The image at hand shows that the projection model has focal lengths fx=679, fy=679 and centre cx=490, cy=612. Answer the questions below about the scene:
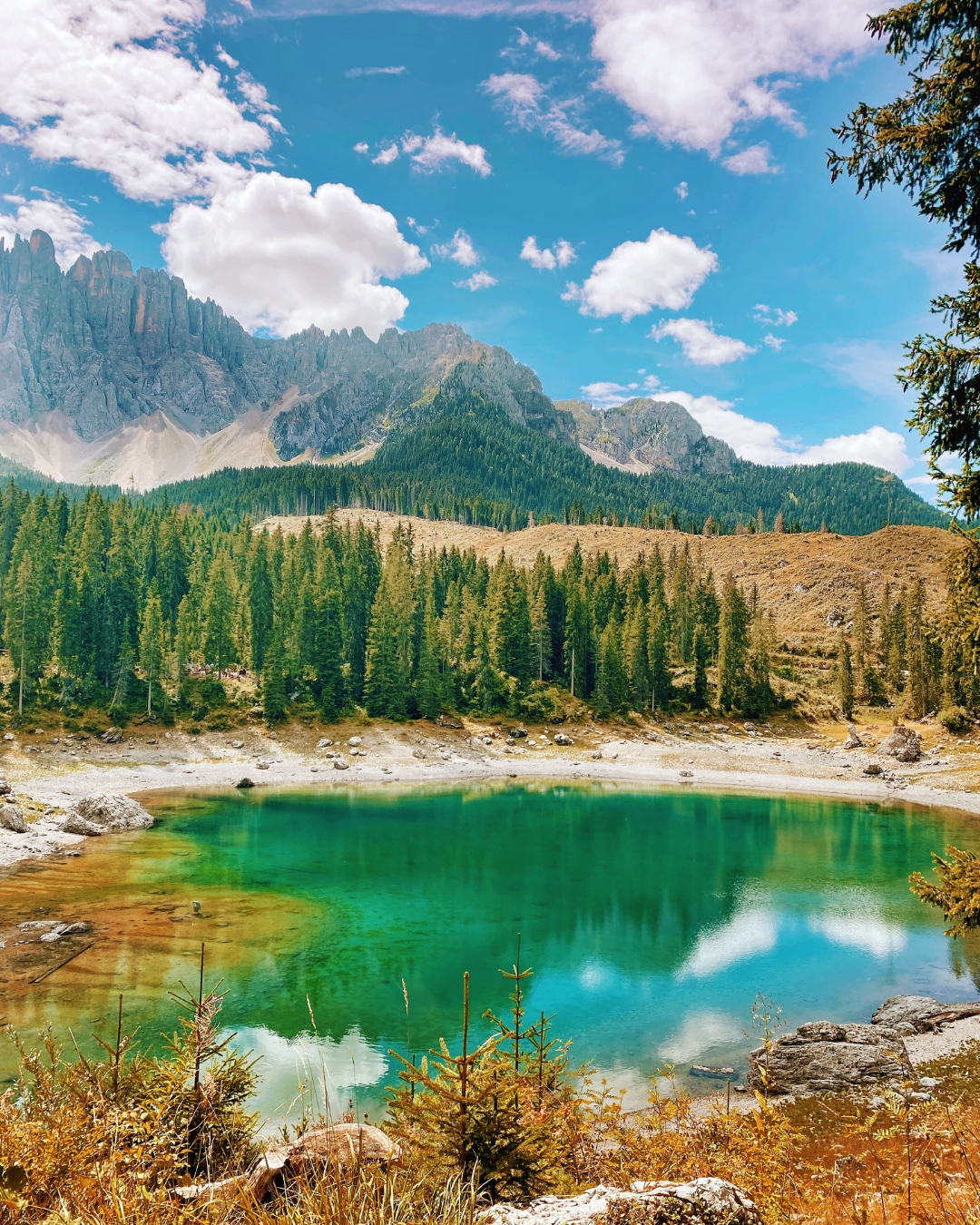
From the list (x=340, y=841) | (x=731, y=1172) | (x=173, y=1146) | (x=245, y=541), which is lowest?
(x=340, y=841)

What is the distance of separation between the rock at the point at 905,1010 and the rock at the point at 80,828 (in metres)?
41.0

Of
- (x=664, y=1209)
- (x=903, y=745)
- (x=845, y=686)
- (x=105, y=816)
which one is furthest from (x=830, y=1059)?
(x=845, y=686)

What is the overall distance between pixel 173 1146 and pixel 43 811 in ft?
149

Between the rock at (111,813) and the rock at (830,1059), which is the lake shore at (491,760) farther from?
the rock at (830,1059)

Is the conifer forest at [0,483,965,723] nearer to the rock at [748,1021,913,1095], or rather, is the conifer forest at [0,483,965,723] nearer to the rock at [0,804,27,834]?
the rock at [0,804,27,834]

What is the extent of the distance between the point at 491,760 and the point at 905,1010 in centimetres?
5803

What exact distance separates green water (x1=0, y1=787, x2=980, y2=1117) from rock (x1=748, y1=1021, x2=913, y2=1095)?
2.03m

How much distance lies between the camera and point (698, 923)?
102 ft

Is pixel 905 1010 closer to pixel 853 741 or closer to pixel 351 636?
pixel 853 741

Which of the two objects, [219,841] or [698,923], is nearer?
[698,923]

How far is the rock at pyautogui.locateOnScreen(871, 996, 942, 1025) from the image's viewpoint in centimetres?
1958

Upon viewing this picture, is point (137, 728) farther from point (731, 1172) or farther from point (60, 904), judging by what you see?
point (731, 1172)

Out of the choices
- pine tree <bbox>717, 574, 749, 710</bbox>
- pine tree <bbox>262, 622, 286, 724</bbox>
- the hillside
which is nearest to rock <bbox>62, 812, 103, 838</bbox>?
pine tree <bbox>262, 622, 286, 724</bbox>

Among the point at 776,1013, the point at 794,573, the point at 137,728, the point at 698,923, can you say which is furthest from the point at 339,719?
the point at 794,573
